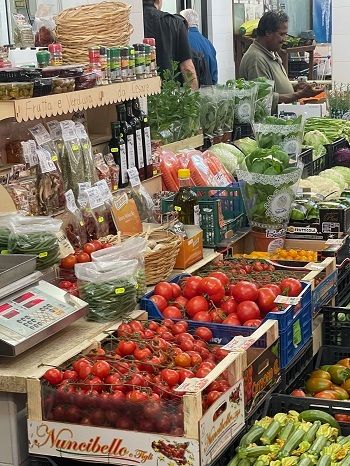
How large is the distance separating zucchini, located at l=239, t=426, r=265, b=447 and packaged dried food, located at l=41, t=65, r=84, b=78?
5.59 feet

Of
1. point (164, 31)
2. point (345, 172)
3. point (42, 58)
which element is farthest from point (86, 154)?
point (164, 31)

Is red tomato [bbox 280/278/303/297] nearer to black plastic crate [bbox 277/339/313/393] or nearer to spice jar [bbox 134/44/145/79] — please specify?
black plastic crate [bbox 277/339/313/393]

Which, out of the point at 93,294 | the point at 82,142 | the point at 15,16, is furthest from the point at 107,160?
the point at 93,294

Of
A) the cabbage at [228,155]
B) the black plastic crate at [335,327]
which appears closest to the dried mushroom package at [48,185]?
the black plastic crate at [335,327]

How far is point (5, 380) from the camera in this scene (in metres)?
3.03

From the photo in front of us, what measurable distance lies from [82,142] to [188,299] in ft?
2.99

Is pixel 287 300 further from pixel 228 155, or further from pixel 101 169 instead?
pixel 228 155

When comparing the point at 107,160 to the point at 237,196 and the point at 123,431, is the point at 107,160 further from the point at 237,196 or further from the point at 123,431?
the point at 123,431

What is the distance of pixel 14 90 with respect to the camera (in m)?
3.61

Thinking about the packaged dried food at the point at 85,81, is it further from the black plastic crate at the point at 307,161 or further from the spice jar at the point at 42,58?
the black plastic crate at the point at 307,161

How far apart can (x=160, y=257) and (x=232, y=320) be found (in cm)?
52

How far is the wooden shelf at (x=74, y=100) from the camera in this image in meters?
3.58

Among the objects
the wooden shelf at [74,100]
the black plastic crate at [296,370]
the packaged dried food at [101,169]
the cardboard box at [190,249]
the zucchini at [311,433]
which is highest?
the wooden shelf at [74,100]

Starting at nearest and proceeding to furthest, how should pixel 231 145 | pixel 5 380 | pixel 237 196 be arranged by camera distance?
1. pixel 5 380
2. pixel 237 196
3. pixel 231 145
